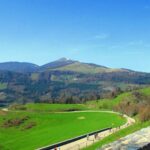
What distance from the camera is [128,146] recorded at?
445 inches

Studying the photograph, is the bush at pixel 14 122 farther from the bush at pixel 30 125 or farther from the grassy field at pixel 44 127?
the bush at pixel 30 125

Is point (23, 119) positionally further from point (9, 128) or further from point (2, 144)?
point (2, 144)

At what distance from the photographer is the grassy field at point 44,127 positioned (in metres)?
82.4

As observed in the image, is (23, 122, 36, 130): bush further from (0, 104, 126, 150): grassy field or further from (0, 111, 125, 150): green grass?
(0, 111, 125, 150): green grass

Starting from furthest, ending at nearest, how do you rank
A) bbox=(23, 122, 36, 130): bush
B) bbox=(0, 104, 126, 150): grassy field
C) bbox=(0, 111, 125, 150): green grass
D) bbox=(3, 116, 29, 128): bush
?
bbox=(3, 116, 29, 128): bush < bbox=(23, 122, 36, 130): bush < bbox=(0, 104, 126, 150): grassy field < bbox=(0, 111, 125, 150): green grass

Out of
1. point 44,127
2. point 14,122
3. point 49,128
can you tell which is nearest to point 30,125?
point 44,127

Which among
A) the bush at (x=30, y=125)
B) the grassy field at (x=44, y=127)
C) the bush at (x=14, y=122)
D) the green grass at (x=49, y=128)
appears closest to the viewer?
the green grass at (x=49, y=128)

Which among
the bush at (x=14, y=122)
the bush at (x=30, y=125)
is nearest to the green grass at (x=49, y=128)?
the bush at (x=30, y=125)

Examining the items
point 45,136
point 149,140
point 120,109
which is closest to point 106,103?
point 120,109

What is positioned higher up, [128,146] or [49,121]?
[128,146]

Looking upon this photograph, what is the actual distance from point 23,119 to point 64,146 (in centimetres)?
6280

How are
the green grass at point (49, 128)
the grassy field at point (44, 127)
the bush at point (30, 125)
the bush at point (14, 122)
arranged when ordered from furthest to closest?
the bush at point (14, 122) → the bush at point (30, 125) → the grassy field at point (44, 127) → the green grass at point (49, 128)

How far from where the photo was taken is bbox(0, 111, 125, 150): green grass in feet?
267

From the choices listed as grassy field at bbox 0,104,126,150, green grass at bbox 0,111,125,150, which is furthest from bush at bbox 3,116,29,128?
green grass at bbox 0,111,125,150
